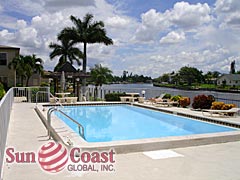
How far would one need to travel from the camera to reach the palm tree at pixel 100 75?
2536 cm

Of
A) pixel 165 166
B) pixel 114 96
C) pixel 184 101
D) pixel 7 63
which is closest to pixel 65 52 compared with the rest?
pixel 7 63

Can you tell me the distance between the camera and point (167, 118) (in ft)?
41.0

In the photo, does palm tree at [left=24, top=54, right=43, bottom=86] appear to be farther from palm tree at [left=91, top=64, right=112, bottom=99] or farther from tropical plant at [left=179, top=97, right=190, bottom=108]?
tropical plant at [left=179, top=97, right=190, bottom=108]

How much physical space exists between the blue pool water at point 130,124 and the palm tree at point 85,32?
1213 cm

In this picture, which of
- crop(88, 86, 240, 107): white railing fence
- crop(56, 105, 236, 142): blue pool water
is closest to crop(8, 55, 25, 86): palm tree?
crop(88, 86, 240, 107): white railing fence

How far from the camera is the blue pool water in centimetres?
959

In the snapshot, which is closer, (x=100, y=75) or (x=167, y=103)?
(x=167, y=103)

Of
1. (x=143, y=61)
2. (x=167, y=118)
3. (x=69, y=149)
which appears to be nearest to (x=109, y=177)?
(x=69, y=149)

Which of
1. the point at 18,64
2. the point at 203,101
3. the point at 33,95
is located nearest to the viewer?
the point at 203,101

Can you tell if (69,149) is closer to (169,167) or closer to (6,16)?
(169,167)

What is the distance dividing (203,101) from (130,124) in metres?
4.41

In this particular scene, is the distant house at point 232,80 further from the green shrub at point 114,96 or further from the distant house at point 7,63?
the green shrub at point 114,96

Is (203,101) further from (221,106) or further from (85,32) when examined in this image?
(85,32)

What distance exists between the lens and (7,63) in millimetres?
29203
